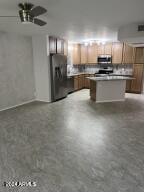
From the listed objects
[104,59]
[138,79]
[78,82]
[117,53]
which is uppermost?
[117,53]

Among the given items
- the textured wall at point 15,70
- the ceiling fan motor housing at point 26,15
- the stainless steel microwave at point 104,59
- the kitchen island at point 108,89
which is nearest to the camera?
the ceiling fan motor housing at point 26,15

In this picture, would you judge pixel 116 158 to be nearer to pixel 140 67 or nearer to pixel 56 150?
pixel 56 150

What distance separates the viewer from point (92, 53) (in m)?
7.86

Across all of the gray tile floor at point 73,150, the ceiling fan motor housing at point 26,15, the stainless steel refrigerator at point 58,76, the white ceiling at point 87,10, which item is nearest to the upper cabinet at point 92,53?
the stainless steel refrigerator at point 58,76

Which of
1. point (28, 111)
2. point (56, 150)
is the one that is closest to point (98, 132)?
point (56, 150)

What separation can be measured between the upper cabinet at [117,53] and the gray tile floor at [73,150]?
142 inches

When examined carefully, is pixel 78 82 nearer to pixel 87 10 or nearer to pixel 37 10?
pixel 87 10

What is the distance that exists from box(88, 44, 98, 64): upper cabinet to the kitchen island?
2.37 metres

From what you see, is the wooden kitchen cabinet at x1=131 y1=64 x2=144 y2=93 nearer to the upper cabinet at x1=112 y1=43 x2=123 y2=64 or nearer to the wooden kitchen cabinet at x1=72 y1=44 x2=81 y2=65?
the upper cabinet at x1=112 y1=43 x2=123 y2=64

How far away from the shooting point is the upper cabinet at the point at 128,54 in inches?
273

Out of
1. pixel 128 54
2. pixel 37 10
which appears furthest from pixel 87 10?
pixel 128 54

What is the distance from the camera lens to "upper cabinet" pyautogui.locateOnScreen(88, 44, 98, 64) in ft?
25.5

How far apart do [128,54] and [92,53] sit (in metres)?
1.81

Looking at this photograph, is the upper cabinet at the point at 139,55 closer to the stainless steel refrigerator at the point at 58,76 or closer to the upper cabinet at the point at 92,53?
the upper cabinet at the point at 92,53
